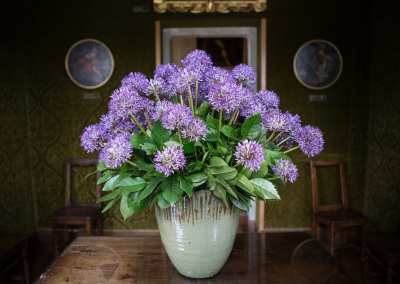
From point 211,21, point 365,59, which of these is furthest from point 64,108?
point 365,59

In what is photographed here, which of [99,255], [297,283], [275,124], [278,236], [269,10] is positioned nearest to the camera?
[275,124]

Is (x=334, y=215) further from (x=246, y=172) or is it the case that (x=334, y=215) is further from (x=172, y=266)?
(x=246, y=172)

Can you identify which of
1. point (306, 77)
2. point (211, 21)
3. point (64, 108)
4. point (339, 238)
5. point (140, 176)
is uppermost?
point (211, 21)

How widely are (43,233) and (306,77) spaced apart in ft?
11.2

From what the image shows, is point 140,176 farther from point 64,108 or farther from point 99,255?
point 64,108

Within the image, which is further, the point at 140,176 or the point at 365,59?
the point at 365,59

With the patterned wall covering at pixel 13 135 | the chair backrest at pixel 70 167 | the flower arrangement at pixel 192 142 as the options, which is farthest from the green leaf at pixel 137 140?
the patterned wall covering at pixel 13 135

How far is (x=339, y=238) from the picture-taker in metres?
3.32

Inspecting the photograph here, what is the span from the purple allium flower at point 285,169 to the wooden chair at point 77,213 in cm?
226

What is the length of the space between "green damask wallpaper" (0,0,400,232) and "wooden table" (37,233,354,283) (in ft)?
6.98

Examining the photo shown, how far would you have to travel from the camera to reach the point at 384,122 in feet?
9.60

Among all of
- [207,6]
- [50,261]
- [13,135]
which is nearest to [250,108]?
[207,6]

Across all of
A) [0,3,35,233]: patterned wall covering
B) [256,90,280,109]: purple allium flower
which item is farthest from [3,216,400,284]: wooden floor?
[256,90,280,109]: purple allium flower

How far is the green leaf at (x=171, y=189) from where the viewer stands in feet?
2.53
